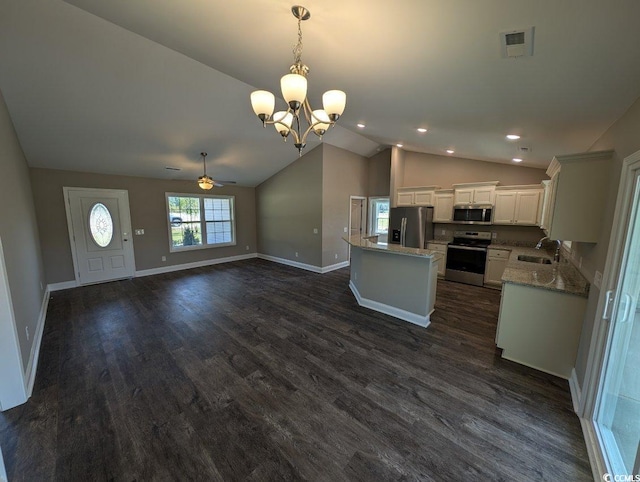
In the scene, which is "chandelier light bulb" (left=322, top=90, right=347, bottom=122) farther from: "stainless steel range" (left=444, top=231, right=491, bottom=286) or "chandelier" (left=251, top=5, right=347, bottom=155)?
"stainless steel range" (left=444, top=231, right=491, bottom=286)

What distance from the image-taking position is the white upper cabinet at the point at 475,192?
4.91 meters

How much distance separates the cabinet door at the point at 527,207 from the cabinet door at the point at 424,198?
163cm

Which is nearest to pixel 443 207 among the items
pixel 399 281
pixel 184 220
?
pixel 399 281

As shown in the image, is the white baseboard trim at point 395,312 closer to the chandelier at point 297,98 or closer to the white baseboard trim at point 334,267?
the white baseboard trim at point 334,267

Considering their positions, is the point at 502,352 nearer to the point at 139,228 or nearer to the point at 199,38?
the point at 199,38

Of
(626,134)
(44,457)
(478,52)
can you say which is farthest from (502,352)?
(44,457)

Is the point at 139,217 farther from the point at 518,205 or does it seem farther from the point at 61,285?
the point at 518,205

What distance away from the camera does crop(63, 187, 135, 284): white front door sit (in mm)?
4988

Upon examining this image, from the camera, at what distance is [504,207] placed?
4824mm

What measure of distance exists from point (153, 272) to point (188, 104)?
4.42m

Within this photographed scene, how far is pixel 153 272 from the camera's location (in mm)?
6070

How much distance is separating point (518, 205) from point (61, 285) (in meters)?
9.41

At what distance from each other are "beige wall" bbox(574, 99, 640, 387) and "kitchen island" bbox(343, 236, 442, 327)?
145 cm

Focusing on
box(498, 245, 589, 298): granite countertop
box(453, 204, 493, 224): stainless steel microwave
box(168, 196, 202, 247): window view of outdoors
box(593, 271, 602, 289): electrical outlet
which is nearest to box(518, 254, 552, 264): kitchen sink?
box(498, 245, 589, 298): granite countertop
